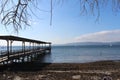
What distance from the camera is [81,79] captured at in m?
17.5

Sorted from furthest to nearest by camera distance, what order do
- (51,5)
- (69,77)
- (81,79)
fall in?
(69,77), (81,79), (51,5)

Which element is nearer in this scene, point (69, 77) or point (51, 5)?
point (51, 5)

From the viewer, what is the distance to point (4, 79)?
702 inches

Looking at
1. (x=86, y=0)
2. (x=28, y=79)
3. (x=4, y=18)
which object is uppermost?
(x=86, y=0)

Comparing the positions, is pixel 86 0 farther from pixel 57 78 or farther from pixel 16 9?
pixel 57 78

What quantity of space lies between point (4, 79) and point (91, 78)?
Answer: 5.66 meters

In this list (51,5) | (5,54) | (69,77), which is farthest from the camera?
(5,54)

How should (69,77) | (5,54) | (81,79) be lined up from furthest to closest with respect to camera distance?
(5,54), (69,77), (81,79)

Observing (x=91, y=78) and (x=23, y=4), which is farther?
(x=91, y=78)

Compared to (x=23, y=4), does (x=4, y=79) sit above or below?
below

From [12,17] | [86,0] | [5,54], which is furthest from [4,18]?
[5,54]

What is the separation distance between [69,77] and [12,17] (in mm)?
15660

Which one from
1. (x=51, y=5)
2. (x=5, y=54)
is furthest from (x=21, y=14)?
(x=5, y=54)

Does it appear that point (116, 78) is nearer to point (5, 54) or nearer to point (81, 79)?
point (81, 79)
